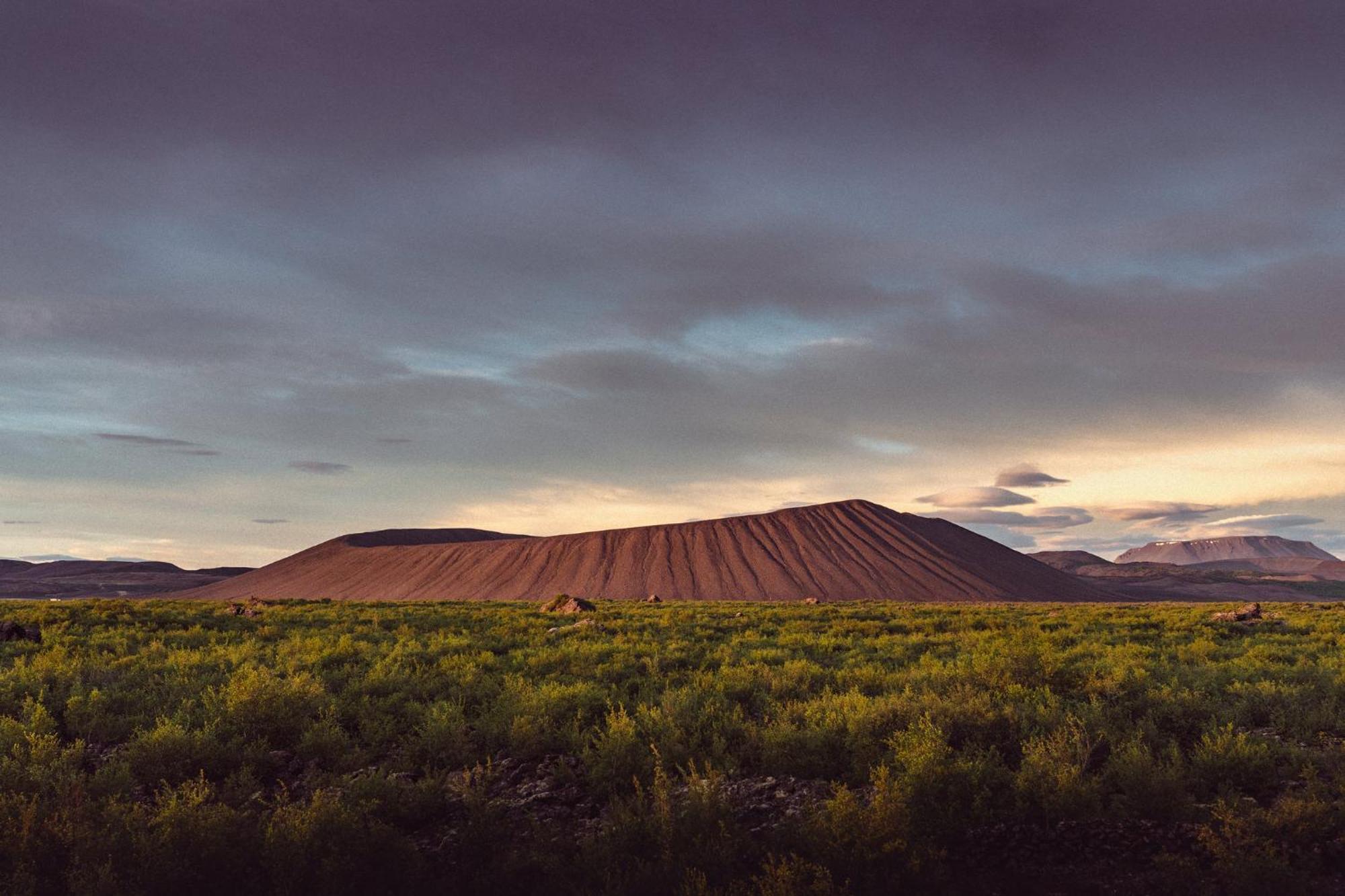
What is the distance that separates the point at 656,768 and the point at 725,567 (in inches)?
3374

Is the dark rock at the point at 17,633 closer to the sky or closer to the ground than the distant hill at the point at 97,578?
closer to the sky

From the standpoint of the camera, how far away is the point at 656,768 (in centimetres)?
768

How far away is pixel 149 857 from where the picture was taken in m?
6.28

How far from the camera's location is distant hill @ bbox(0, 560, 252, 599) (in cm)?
12412

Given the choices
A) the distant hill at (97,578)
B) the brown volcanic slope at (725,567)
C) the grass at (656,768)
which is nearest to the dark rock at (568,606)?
the grass at (656,768)

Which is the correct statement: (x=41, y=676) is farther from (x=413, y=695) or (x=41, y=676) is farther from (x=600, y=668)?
(x=600, y=668)

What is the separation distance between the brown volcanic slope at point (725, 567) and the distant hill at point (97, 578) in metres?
22.0

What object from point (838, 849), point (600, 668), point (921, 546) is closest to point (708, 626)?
point (600, 668)

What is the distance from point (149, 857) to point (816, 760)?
6133mm

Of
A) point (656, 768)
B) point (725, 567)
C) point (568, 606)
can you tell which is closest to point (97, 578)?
point (725, 567)

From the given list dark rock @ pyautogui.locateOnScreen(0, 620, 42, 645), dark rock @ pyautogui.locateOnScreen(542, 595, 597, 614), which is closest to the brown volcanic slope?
dark rock @ pyautogui.locateOnScreen(542, 595, 597, 614)

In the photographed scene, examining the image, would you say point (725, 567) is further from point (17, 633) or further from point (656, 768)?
point (656, 768)

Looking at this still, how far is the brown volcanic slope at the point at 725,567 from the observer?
3401 inches

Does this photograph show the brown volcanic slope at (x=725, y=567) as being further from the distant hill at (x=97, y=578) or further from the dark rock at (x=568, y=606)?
the dark rock at (x=568, y=606)
